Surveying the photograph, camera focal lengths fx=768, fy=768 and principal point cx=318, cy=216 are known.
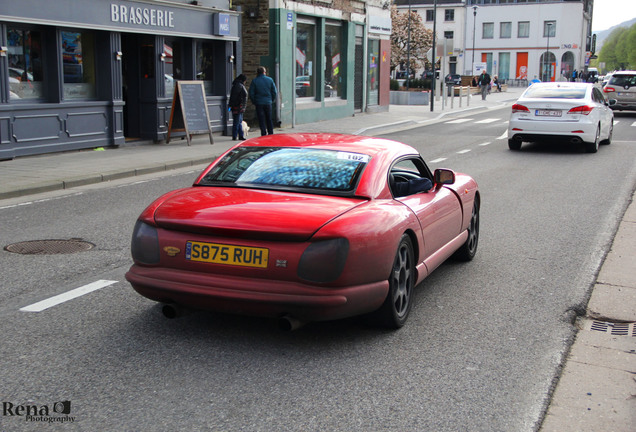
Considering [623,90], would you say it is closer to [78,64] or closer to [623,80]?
[623,80]

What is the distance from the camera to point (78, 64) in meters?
16.9

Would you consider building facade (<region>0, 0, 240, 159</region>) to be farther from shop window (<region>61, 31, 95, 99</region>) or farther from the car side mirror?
the car side mirror

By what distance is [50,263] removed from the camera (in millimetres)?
6969

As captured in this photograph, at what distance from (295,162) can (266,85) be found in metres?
15.1

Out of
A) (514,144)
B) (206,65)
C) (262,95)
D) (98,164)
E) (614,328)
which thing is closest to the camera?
(614,328)

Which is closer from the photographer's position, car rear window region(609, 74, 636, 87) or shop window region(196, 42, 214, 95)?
shop window region(196, 42, 214, 95)

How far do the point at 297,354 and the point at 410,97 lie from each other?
126ft

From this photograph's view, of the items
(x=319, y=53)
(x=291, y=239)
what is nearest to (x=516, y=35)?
(x=319, y=53)

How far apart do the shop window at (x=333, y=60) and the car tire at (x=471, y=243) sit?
20772 millimetres

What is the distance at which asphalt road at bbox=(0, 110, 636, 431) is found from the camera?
3.80 meters

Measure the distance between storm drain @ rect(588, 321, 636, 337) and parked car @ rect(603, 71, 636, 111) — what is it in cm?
2843

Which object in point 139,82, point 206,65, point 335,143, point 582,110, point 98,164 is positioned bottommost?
point 98,164

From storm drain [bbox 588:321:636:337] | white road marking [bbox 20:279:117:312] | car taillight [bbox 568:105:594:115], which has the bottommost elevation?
storm drain [bbox 588:321:636:337]

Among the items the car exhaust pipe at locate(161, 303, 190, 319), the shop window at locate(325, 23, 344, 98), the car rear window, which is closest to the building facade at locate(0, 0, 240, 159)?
the shop window at locate(325, 23, 344, 98)
